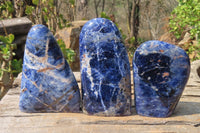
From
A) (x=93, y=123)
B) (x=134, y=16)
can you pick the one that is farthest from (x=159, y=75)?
(x=134, y=16)

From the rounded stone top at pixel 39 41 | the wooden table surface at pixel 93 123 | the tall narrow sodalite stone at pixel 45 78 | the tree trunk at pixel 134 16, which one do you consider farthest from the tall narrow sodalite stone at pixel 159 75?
the tree trunk at pixel 134 16

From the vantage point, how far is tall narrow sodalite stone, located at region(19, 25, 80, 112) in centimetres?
129

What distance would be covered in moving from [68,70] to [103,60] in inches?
8.9

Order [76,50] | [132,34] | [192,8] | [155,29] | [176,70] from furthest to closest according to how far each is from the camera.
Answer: [155,29], [132,34], [76,50], [192,8], [176,70]

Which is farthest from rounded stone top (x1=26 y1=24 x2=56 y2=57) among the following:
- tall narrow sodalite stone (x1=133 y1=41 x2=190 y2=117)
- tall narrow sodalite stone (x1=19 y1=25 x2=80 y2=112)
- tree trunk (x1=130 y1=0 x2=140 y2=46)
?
tree trunk (x1=130 y1=0 x2=140 y2=46)

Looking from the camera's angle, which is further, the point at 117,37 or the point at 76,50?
the point at 76,50

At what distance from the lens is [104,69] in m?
1.26

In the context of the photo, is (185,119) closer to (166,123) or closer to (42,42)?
(166,123)

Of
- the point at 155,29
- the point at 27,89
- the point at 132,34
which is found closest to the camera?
the point at 27,89

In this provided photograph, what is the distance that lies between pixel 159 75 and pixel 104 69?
0.29m

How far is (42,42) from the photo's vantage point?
128cm

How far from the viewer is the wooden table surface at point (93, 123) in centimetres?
117

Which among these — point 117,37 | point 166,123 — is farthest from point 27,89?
point 166,123

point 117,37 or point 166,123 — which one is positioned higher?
point 117,37
